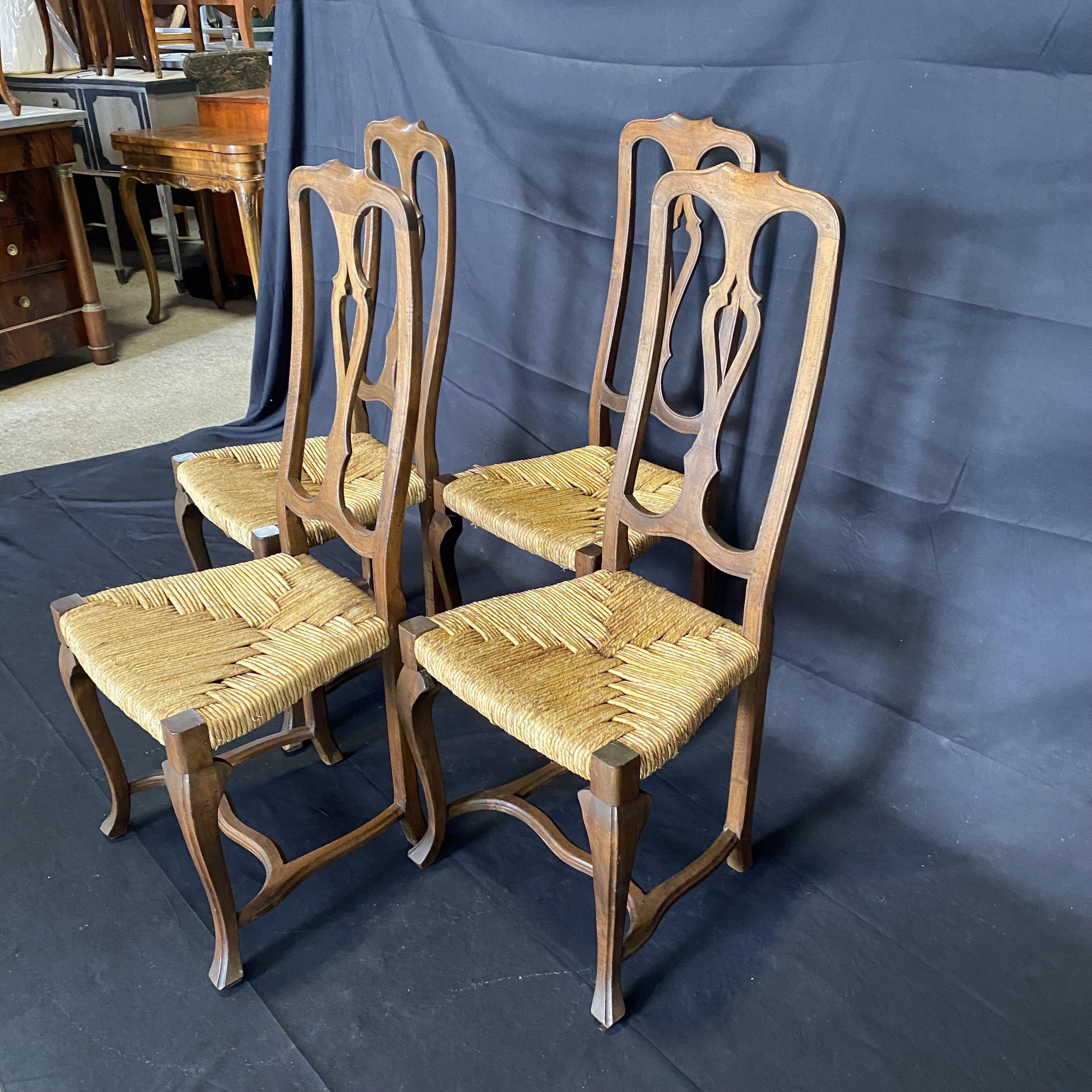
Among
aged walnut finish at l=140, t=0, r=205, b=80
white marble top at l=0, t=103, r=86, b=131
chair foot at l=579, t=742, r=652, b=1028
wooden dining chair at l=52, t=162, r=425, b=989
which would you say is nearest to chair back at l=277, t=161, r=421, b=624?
wooden dining chair at l=52, t=162, r=425, b=989

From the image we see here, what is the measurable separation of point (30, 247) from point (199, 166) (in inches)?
25.1

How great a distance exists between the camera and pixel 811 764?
1.73 m

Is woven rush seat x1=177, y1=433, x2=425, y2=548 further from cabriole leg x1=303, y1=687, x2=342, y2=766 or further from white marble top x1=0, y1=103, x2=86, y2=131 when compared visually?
white marble top x1=0, y1=103, x2=86, y2=131

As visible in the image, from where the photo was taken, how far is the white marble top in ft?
10.4

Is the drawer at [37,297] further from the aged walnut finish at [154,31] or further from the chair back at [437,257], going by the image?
the chair back at [437,257]

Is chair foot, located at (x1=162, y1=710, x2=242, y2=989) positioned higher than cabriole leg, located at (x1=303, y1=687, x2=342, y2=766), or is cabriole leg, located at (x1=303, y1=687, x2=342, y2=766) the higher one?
chair foot, located at (x1=162, y1=710, x2=242, y2=989)

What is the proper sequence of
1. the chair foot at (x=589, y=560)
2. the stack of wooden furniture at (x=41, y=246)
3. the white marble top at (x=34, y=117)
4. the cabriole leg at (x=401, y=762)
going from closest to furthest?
the cabriole leg at (x=401, y=762) < the chair foot at (x=589, y=560) < the white marble top at (x=34, y=117) < the stack of wooden furniture at (x=41, y=246)

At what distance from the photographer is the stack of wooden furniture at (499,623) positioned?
1.23 m

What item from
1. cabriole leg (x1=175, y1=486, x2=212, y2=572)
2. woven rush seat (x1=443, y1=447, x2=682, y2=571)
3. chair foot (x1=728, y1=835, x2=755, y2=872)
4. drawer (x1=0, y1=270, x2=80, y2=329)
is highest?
woven rush seat (x1=443, y1=447, x2=682, y2=571)

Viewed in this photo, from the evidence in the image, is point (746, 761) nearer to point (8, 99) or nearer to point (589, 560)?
point (589, 560)

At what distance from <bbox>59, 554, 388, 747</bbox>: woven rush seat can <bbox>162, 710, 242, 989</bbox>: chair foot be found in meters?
0.02

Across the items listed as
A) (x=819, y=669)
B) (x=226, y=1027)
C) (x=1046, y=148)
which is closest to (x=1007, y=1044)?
(x=819, y=669)

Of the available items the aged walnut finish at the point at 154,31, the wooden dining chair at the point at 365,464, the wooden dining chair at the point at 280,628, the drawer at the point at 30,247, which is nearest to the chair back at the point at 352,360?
the wooden dining chair at the point at 280,628

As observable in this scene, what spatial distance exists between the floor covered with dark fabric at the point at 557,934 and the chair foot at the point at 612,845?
0.19 feet
